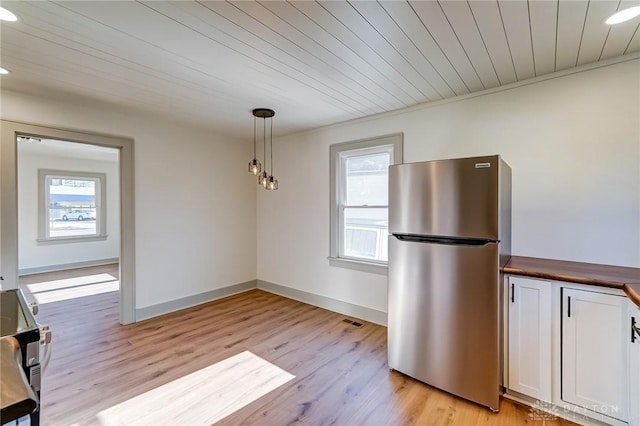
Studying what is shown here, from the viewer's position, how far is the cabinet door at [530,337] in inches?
75.5

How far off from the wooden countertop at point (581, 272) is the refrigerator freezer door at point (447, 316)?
0.26 m

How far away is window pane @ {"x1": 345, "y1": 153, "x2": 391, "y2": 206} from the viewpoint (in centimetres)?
347

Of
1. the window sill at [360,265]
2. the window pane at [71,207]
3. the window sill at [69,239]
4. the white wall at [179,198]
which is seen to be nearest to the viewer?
the white wall at [179,198]

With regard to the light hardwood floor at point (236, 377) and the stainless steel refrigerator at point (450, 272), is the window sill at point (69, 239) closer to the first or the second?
the light hardwood floor at point (236, 377)

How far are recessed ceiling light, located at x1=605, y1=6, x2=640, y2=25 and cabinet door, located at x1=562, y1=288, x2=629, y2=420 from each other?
1.60m

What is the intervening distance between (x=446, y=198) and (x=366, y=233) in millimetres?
1636

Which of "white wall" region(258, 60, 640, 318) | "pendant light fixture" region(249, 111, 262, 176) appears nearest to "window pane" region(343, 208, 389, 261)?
"white wall" region(258, 60, 640, 318)

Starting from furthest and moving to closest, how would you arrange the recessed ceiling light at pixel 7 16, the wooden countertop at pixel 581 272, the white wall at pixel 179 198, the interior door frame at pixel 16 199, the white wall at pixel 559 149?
1. the white wall at pixel 179 198
2. the interior door frame at pixel 16 199
3. the white wall at pixel 559 149
4. the wooden countertop at pixel 581 272
5. the recessed ceiling light at pixel 7 16

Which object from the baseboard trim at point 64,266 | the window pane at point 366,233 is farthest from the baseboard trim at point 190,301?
the baseboard trim at point 64,266

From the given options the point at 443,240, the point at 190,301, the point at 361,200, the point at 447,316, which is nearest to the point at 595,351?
the point at 447,316

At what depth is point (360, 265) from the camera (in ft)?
11.7

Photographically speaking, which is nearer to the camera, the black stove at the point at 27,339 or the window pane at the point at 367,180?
the black stove at the point at 27,339

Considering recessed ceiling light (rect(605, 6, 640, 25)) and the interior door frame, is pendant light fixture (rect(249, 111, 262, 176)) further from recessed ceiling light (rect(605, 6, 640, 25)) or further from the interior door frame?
recessed ceiling light (rect(605, 6, 640, 25))

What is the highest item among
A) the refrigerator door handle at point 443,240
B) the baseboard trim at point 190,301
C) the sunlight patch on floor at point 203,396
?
the refrigerator door handle at point 443,240
